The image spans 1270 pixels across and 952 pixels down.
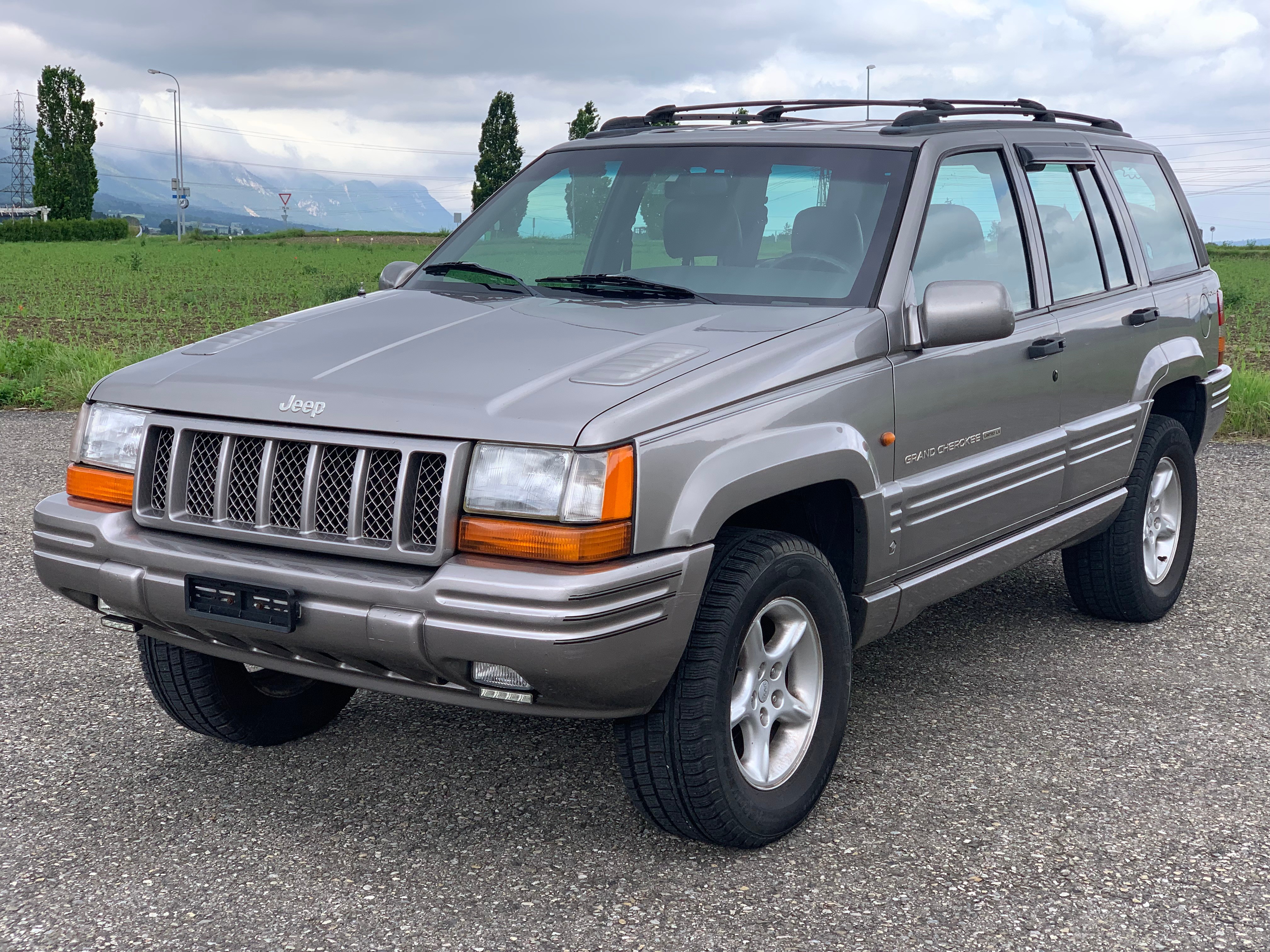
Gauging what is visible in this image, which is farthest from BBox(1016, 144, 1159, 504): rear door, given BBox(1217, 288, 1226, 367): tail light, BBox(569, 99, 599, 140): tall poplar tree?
BBox(569, 99, 599, 140): tall poplar tree

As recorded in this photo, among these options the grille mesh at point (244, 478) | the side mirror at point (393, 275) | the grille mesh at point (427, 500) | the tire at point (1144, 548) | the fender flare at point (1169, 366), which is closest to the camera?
the grille mesh at point (427, 500)

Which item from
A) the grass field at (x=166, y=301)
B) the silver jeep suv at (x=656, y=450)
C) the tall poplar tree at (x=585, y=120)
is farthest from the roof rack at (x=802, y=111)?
the tall poplar tree at (x=585, y=120)

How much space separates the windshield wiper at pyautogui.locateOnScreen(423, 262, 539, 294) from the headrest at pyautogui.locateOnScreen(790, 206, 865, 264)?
0.83 m

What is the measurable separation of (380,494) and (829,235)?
1676 mm

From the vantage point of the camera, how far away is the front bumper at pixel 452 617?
2.74 meters

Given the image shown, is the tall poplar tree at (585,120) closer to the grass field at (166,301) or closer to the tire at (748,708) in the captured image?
the grass field at (166,301)

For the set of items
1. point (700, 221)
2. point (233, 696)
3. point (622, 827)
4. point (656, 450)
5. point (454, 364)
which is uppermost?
point (700, 221)

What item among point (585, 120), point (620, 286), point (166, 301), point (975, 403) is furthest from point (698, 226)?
point (585, 120)

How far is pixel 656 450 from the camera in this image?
2852 millimetres

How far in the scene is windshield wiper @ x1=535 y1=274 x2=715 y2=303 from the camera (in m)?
3.84

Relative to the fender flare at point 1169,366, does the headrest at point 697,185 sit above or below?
above

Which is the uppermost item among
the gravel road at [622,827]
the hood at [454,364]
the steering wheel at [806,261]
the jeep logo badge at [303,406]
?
the steering wheel at [806,261]

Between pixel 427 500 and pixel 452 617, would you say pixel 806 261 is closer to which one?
pixel 427 500

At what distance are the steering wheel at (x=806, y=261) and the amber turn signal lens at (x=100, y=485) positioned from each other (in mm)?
1895
